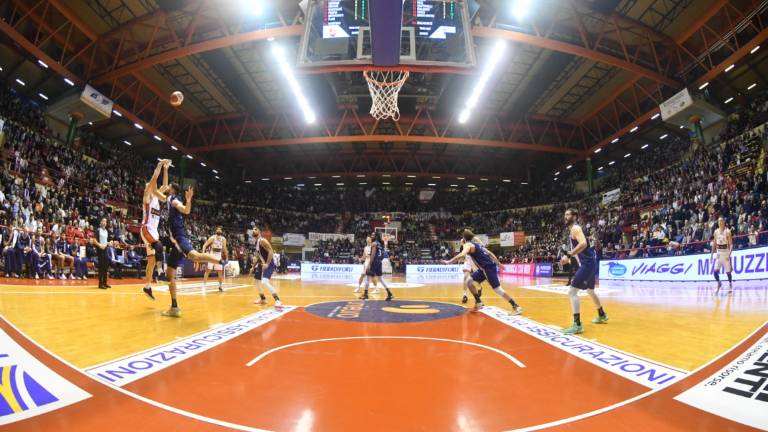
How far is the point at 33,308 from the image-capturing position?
19.8ft

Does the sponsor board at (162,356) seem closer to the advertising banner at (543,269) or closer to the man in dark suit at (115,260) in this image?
the man in dark suit at (115,260)

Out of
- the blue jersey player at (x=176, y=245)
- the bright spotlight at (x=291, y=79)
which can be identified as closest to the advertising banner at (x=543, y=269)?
the bright spotlight at (x=291, y=79)

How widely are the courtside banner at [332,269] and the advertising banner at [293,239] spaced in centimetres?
1017

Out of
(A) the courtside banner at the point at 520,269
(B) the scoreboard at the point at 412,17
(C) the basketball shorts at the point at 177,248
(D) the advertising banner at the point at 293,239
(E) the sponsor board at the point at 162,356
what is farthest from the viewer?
Answer: (D) the advertising banner at the point at 293,239

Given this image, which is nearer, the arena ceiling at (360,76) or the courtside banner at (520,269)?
the arena ceiling at (360,76)

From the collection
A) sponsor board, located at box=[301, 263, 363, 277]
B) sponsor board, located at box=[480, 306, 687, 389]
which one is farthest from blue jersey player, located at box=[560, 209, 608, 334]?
sponsor board, located at box=[301, 263, 363, 277]

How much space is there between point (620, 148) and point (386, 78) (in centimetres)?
2415

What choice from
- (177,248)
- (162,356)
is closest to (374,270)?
(177,248)

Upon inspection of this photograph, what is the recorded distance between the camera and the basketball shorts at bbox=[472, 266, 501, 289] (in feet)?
24.0

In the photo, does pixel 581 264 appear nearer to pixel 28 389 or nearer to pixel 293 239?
pixel 28 389

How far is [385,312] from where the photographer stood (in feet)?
23.4

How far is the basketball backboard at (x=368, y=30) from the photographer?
11.0 metres

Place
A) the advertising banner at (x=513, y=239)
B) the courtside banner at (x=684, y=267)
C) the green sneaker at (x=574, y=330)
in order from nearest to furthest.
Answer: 1. the green sneaker at (x=574, y=330)
2. the courtside banner at (x=684, y=267)
3. the advertising banner at (x=513, y=239)

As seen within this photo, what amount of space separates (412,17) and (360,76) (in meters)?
8.30
